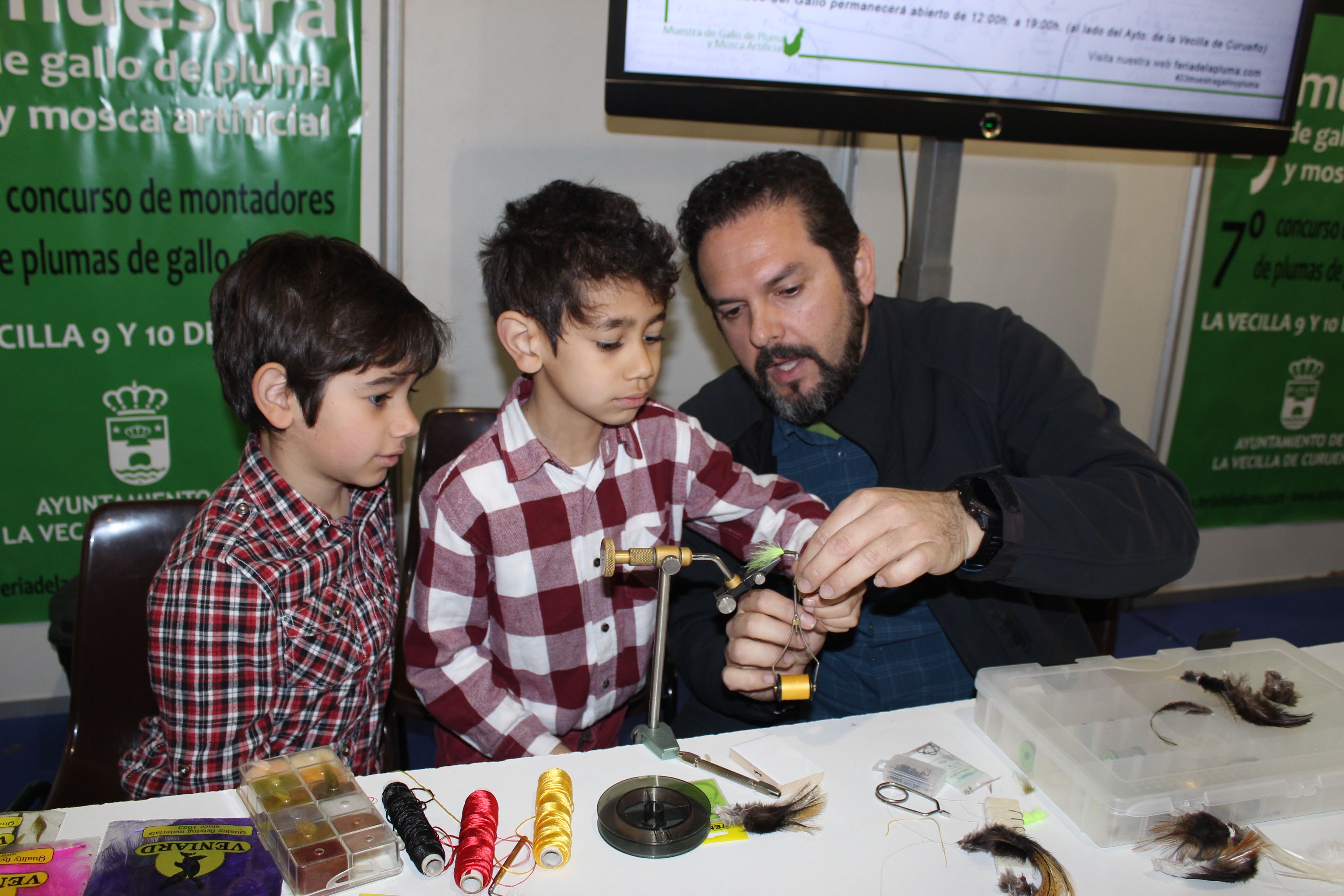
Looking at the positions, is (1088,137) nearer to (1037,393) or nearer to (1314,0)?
(1314,0)

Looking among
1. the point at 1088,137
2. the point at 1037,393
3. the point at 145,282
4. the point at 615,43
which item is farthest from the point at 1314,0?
the point at 145,282

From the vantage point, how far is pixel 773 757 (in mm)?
1320

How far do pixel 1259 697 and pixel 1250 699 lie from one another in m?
0.02

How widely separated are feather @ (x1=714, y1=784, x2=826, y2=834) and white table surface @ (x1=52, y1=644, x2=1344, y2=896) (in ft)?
0.04

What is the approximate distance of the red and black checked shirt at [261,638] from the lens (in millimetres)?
1444

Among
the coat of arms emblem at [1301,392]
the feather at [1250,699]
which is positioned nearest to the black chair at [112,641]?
the feather at [1250,699]

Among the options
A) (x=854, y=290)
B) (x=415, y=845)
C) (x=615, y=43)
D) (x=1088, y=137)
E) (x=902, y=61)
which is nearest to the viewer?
(x=415, y=845)

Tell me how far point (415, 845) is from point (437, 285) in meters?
2.17

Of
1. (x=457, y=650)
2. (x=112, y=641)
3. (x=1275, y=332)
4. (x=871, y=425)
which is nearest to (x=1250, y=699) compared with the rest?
(x=871, y=425)

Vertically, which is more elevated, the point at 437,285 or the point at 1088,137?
the point at 1088,137

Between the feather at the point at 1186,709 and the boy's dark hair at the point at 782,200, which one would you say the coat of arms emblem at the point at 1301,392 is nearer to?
the boy's dark hair at the point at 782,200

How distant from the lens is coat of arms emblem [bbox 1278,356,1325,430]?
13.1ft

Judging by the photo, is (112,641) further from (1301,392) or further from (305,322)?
(1301,392)

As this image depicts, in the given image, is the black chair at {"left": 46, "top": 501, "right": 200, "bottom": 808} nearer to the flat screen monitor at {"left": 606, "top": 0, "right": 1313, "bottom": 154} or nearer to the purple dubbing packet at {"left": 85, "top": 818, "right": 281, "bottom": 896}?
the purple dubbing packet at {"left": 85, "top": 818, "right": 281, "bottom": 896}
